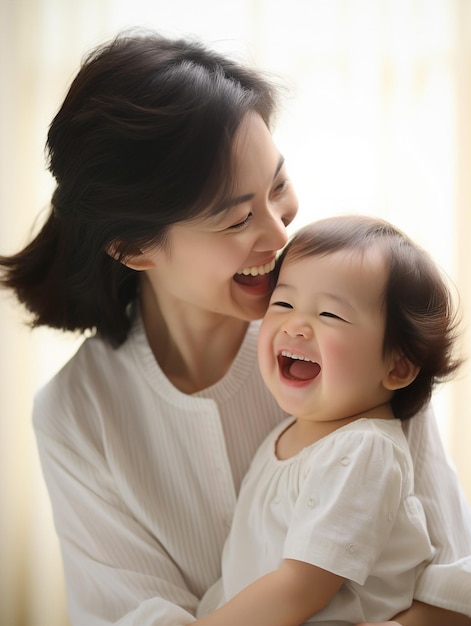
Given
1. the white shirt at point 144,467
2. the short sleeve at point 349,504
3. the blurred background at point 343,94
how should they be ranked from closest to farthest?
the short sleeve at point 349,504 < the white shirt at point 144,467 < the blurred background at point 343,94

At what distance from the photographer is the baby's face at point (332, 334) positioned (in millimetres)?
1250

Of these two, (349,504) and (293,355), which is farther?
(293,355)

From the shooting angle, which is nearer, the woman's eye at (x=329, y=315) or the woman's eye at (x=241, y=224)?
the woman's eye at (x=329, y=315)

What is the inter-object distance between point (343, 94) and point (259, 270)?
1.36m

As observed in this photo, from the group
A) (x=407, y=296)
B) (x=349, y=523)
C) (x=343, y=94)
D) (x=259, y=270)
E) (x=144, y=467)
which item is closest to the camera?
(x=349, y=523)

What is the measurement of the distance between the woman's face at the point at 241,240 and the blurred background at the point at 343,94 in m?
1.18

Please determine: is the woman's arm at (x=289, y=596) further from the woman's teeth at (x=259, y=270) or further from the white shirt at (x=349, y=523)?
the woman's teeth at (x=259, y=270)

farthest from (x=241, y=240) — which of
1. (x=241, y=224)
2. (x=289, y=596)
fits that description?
(x=289, y=596)

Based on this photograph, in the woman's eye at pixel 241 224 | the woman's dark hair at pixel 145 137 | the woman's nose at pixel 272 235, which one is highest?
the woman's dark hair at pixel 145 137

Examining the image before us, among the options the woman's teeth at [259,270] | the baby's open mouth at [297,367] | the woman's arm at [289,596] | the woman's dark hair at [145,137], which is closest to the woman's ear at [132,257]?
the woman's dark hair at [145,137]

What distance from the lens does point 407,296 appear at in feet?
4.17

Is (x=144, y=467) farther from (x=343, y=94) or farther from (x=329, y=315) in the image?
(x=343, y=94)

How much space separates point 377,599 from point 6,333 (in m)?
1.84

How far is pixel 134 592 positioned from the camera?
145 cm
